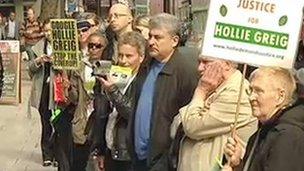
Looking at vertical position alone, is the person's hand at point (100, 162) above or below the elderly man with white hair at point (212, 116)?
below

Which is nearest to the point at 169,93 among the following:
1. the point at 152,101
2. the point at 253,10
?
the point at 152,101

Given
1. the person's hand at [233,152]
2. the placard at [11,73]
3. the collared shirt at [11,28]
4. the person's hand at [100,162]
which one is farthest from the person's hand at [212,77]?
the collared shirt at [11,28]

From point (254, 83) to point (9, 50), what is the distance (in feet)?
44.7

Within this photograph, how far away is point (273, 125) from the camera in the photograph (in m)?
4.38

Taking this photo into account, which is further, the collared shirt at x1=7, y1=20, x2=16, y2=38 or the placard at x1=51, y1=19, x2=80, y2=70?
the collared shirt at x1=7, y1=20, x2=16, y2=38

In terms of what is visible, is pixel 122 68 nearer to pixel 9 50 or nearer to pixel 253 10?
pixel 253 10

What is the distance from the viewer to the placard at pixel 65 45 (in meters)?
8.28

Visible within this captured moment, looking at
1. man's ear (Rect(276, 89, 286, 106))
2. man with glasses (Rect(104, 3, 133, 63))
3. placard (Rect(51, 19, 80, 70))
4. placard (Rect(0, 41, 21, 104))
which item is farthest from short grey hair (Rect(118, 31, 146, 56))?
placard (Rect(0, 41, 21, 104))

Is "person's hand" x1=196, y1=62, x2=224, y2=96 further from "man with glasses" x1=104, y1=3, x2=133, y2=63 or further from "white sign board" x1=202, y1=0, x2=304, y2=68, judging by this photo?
"man with glasses" x1=104, y1=3, x2=133, y2=63

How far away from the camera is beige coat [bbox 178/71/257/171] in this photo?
5.26 m

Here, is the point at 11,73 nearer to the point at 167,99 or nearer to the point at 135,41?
the point at 135,41

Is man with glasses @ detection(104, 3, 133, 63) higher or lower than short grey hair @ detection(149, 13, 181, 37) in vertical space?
lower

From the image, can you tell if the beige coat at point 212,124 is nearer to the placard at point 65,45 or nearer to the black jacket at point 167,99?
the black jacket at point 167,99

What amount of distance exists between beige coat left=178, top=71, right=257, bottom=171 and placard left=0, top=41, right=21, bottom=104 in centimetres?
1154
